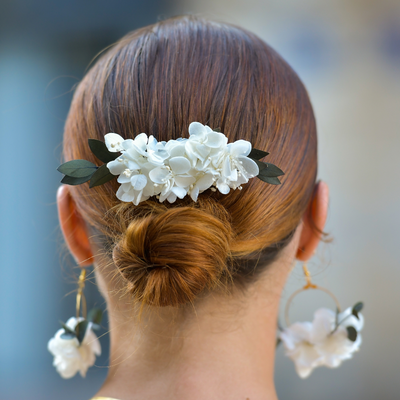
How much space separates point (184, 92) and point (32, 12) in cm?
191

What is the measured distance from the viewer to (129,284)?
58cm

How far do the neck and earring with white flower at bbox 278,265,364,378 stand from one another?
28 cm

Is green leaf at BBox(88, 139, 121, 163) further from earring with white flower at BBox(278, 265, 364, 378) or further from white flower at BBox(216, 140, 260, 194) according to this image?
earring with white flower at BBox(278, 265, 364, 378)

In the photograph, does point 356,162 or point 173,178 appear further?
point 356,162

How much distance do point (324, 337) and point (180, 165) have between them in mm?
686

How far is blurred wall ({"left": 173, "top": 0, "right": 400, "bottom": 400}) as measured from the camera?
223cm

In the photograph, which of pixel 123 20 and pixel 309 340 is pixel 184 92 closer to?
pixel 309 340

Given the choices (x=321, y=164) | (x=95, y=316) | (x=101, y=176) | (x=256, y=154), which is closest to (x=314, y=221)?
(x=256, y=154)

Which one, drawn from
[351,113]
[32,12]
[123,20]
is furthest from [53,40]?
[351,113]

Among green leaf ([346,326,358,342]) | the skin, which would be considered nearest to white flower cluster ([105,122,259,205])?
the skin

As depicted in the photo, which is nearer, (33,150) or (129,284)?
(129,284)

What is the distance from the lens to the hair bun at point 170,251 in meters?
0.54

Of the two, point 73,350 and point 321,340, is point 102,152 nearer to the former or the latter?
point 73,350

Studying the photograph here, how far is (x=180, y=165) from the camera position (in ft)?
1.76
